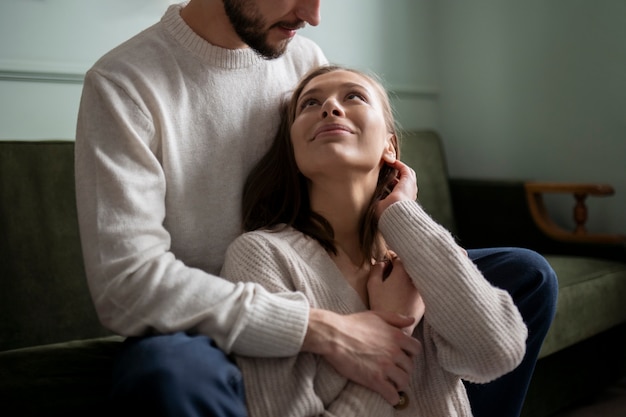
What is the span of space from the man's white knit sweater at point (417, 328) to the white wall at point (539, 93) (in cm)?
171

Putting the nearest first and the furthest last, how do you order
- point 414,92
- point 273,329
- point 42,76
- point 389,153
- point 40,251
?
point 273,329, point 389,153, point 40,251, point 42,76, point 414,92

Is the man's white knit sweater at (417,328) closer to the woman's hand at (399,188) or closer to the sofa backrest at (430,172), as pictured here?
the woman's hand at (399,188)

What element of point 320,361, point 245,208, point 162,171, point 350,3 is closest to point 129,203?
point 162,171

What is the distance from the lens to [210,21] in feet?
5.12

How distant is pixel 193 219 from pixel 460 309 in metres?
0.51

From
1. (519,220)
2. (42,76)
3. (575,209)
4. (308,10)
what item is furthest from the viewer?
(519,220)

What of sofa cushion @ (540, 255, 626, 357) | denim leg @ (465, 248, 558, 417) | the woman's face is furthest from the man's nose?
sofa cushion @ (540, 255, 626, 357)

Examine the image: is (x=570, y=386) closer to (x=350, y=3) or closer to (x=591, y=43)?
(x=591, y=43)

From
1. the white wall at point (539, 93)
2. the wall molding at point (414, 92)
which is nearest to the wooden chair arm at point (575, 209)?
the white wall at point (539, 93)

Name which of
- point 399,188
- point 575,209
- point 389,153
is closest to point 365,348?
point 399,188

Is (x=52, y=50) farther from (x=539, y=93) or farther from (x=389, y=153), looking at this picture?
(x=539, y=93)

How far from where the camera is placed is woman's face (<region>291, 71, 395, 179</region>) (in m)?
1.48

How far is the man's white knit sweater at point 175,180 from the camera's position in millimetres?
1271

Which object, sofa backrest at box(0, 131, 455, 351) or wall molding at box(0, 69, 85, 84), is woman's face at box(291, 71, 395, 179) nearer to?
sofa backrest at box(0, 131, 455, 351)
